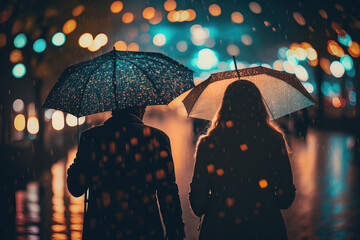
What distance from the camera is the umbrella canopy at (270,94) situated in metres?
3.83

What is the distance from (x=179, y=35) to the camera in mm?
45531

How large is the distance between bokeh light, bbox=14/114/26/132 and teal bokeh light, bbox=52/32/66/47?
258cm

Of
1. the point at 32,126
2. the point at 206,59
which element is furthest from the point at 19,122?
the point at 206,59

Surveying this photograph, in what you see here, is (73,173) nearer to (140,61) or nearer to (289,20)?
(140,61)

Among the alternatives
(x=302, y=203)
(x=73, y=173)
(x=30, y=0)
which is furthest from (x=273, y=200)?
(x=30, y=0)

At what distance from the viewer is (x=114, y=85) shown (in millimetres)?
3219

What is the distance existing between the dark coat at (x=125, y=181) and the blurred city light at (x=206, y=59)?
49689mm

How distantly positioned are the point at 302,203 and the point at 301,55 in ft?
72.7

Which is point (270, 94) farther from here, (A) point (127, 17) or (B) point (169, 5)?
(B) point (169, 5)

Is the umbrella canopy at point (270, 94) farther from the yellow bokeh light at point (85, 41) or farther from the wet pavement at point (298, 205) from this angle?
the yellow bokeh light at point (85, 41)

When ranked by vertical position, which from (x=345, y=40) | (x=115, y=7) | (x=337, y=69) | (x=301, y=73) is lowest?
(x=115, y=7)

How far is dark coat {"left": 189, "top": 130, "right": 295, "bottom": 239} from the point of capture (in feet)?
8.70

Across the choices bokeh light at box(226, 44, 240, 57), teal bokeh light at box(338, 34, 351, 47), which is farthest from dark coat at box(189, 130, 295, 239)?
teal bokeh light at box(338, 34, 351, 47)

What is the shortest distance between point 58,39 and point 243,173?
1032cm
